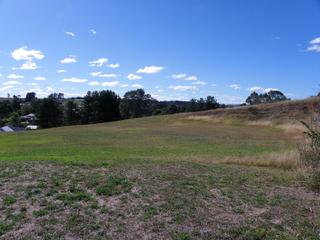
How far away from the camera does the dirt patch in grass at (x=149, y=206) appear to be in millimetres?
7234

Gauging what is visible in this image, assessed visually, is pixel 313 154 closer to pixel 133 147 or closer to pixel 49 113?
pixel 133 147

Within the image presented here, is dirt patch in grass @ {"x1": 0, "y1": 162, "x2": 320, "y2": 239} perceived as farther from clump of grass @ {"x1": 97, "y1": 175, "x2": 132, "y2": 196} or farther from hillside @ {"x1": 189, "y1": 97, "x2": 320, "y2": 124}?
hillside @ {"x1": 189, "y1": 97, "x2": 320, "y2": 124}

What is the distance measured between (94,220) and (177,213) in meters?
1.55

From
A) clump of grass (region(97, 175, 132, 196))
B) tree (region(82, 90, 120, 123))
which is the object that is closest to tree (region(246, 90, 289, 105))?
tree (region(82, 90, 120, 123))

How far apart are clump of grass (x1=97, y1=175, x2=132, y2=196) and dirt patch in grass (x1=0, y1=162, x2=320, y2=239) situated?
0.02 metres

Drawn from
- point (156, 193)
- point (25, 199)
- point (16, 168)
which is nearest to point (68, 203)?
point (25, 199)

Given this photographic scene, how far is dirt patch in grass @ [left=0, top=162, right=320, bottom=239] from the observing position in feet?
23.7

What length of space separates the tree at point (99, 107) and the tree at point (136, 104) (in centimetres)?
963

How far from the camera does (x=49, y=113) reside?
113375mm

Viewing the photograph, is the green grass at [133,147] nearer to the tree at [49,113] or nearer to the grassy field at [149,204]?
the grassy field at [149,204]

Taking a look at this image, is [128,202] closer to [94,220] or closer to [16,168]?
[94,220]

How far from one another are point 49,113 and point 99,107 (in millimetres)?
13744

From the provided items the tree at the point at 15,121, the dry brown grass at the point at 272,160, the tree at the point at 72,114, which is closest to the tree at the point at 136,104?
the tree at the point at 72,114

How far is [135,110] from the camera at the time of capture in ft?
424
